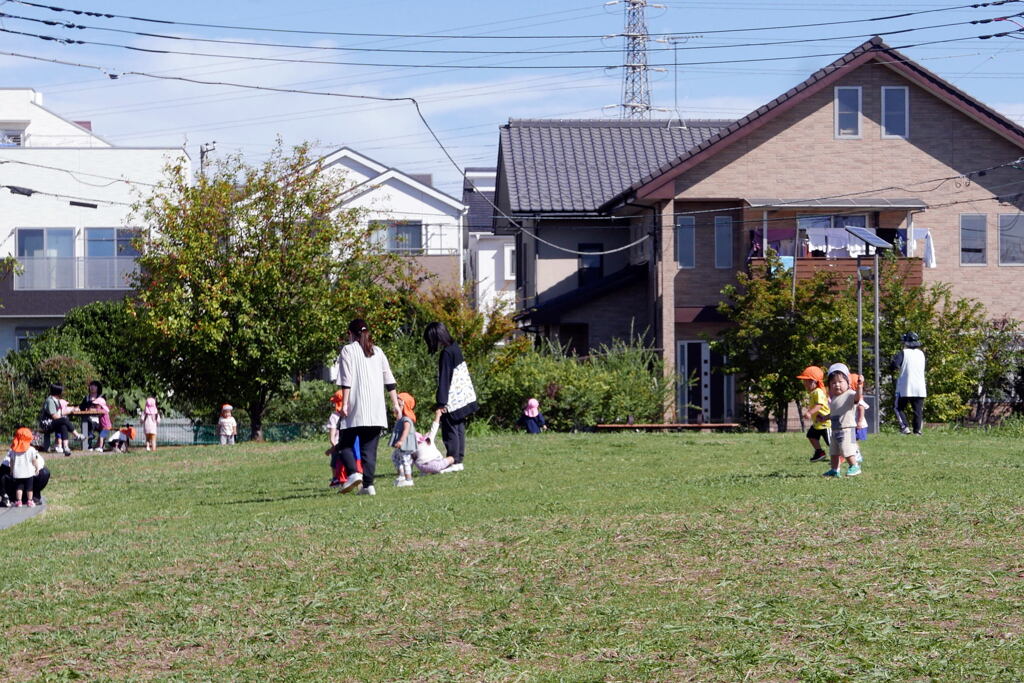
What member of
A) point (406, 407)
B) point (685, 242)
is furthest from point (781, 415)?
point (406, 407)

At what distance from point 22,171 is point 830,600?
41115mm

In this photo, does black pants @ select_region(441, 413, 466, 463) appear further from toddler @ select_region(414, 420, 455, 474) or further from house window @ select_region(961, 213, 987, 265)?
house window @ select_region(961, 213, 987, 265)

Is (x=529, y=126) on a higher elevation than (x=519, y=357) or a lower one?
higher

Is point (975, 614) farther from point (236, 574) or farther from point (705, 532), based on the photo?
point (236, 574)

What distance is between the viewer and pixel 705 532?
911 cm

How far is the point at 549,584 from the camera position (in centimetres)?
773

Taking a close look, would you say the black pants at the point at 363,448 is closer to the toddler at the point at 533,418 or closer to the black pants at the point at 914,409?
the black pants at the point at 914,409

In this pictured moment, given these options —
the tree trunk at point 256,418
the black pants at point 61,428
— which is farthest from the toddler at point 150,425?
the tree trunk at point 256,418

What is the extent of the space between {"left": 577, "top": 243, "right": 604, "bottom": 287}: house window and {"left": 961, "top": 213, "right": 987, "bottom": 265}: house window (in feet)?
33.5

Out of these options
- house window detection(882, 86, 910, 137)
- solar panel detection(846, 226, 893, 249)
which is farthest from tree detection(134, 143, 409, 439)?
house window detection(882, 86, 910, 137)

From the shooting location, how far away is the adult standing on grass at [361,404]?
12984mm

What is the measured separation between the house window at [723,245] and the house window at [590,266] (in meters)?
5.31

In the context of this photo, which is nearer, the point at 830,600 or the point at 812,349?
the point at 830,600

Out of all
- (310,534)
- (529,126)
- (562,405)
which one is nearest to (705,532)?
(310,534)
